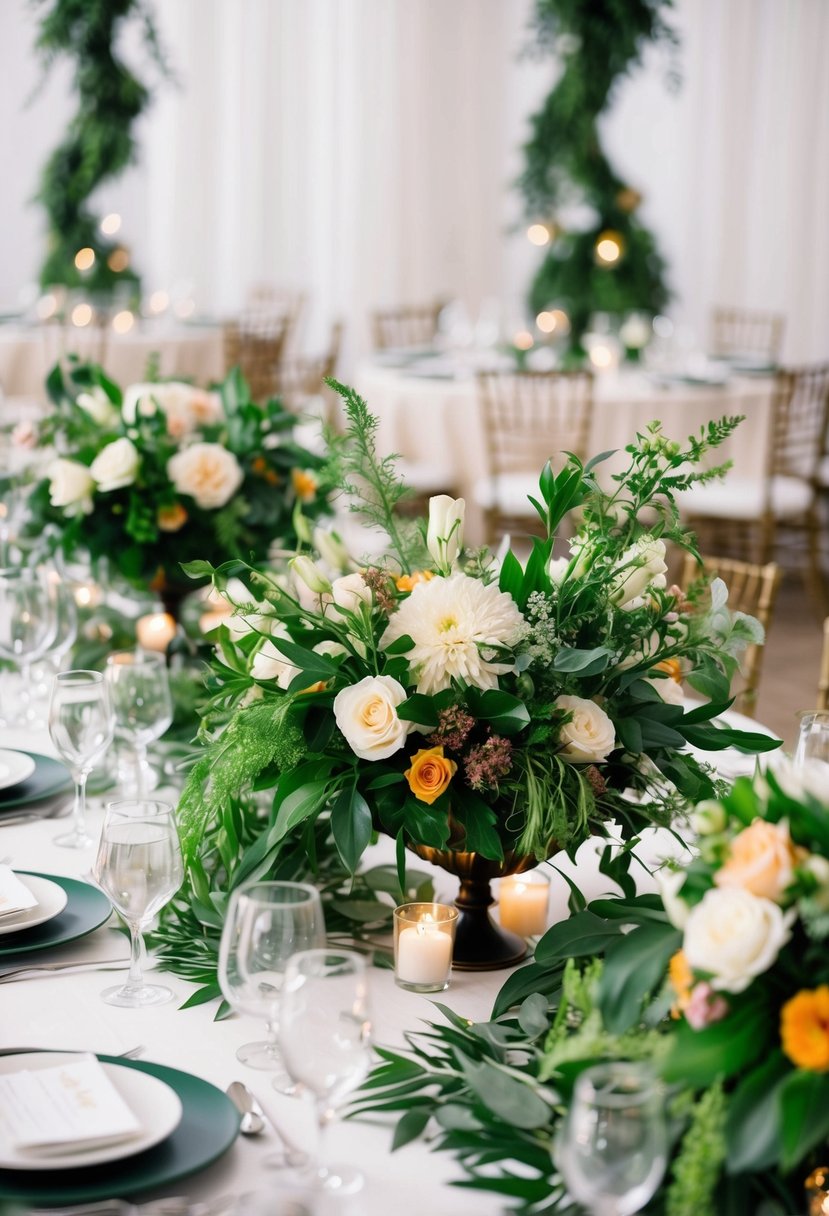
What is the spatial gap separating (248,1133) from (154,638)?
4.20 feet

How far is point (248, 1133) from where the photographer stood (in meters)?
1.14

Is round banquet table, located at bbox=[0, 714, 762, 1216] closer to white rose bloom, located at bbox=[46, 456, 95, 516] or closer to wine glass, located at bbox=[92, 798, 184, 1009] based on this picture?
wine glass, located at bbox=[92, 798, 184, 1009]

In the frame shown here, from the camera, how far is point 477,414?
5.57m

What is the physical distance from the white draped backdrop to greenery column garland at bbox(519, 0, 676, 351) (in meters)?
0.24

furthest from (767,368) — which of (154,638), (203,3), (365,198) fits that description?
(154,638)

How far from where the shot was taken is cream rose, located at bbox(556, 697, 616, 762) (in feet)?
4.54

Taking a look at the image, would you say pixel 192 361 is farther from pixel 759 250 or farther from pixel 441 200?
pixel 759 250

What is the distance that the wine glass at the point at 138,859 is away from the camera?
51.3 inches

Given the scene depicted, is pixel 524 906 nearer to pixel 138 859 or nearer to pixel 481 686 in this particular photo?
pixel 481 686

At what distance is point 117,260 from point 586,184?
7.27 ft

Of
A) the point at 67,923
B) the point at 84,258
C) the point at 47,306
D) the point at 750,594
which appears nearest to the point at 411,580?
the point at 67,923

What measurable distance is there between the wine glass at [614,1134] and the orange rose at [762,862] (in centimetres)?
17

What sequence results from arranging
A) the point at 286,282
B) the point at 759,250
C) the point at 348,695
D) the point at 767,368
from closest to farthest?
the point at 348,695, the point at 767,368, the point at 286,282, the point at 759,250

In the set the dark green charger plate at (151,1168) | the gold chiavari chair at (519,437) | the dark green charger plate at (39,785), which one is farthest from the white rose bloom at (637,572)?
the gold chiavari chair at (519,437)
